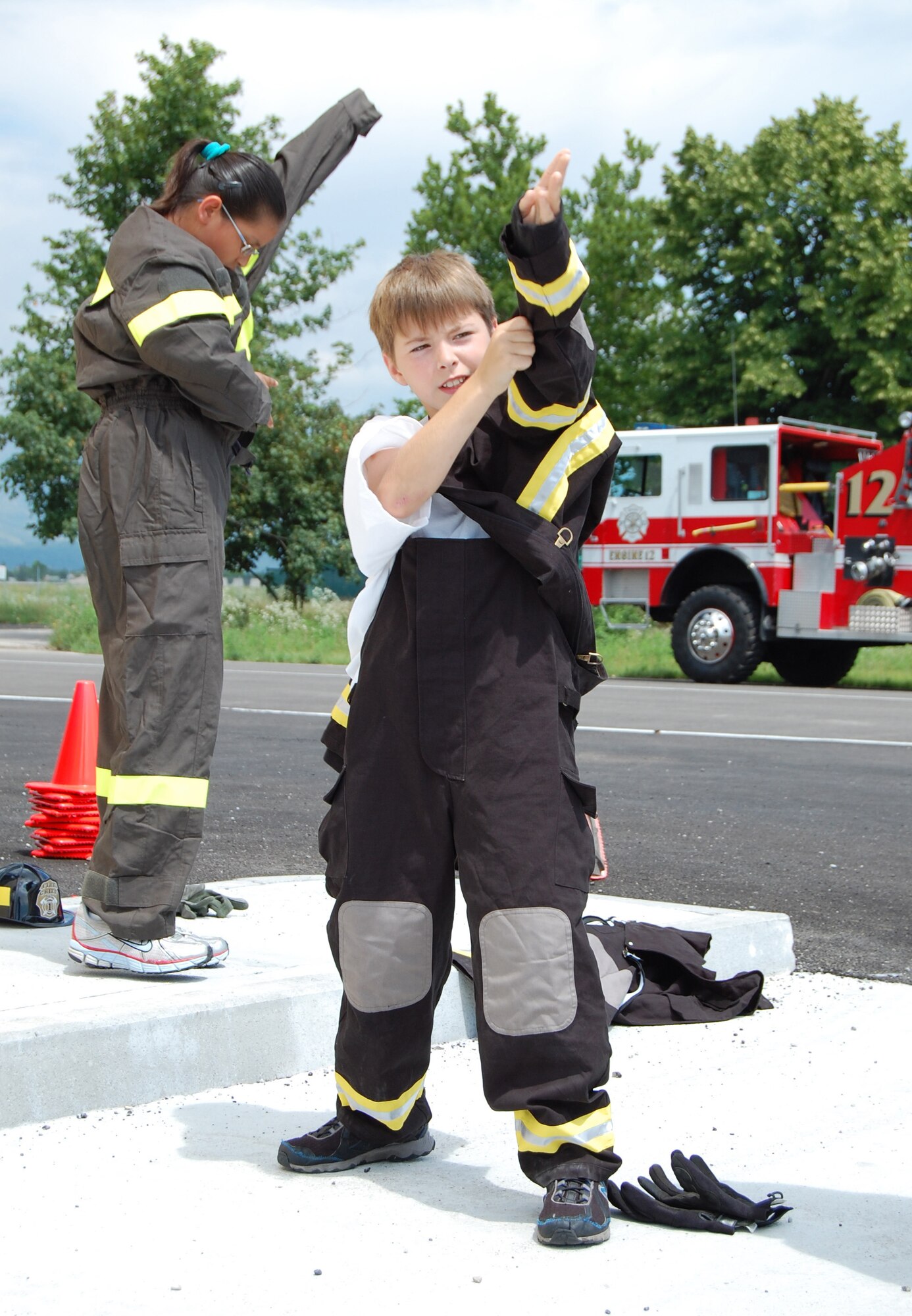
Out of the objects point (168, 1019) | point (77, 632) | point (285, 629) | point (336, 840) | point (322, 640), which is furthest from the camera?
point (285, 629)

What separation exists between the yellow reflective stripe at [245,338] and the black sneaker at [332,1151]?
5.67 feet

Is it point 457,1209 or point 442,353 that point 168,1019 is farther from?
point 442,353

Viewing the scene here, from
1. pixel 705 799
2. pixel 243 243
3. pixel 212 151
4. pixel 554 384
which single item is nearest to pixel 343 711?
pixel 554 384

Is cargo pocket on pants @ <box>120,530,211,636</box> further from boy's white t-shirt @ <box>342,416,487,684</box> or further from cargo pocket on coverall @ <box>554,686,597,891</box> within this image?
cargo pocket on coverall @ <box>554,686,597,891</box>

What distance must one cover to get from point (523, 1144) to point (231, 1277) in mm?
514

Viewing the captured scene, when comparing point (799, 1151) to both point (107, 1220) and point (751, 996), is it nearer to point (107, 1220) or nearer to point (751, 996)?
point (751, 996)

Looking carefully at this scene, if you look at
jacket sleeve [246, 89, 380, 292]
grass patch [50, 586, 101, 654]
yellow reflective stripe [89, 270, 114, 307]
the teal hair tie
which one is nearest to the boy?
yellow reflective stripe [89, 270, 114, 307]

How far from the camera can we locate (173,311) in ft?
10.7

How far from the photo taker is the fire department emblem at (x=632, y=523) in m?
16.3

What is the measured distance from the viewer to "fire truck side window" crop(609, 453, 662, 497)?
16.2 metres

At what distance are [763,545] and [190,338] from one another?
12782 millimetres

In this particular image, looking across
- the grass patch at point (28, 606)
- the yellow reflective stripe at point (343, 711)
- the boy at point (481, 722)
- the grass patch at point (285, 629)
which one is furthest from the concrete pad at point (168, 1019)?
the grass patch at point (28, 606)

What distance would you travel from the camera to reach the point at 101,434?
342cm

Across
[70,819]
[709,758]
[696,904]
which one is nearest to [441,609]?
[696,904]
